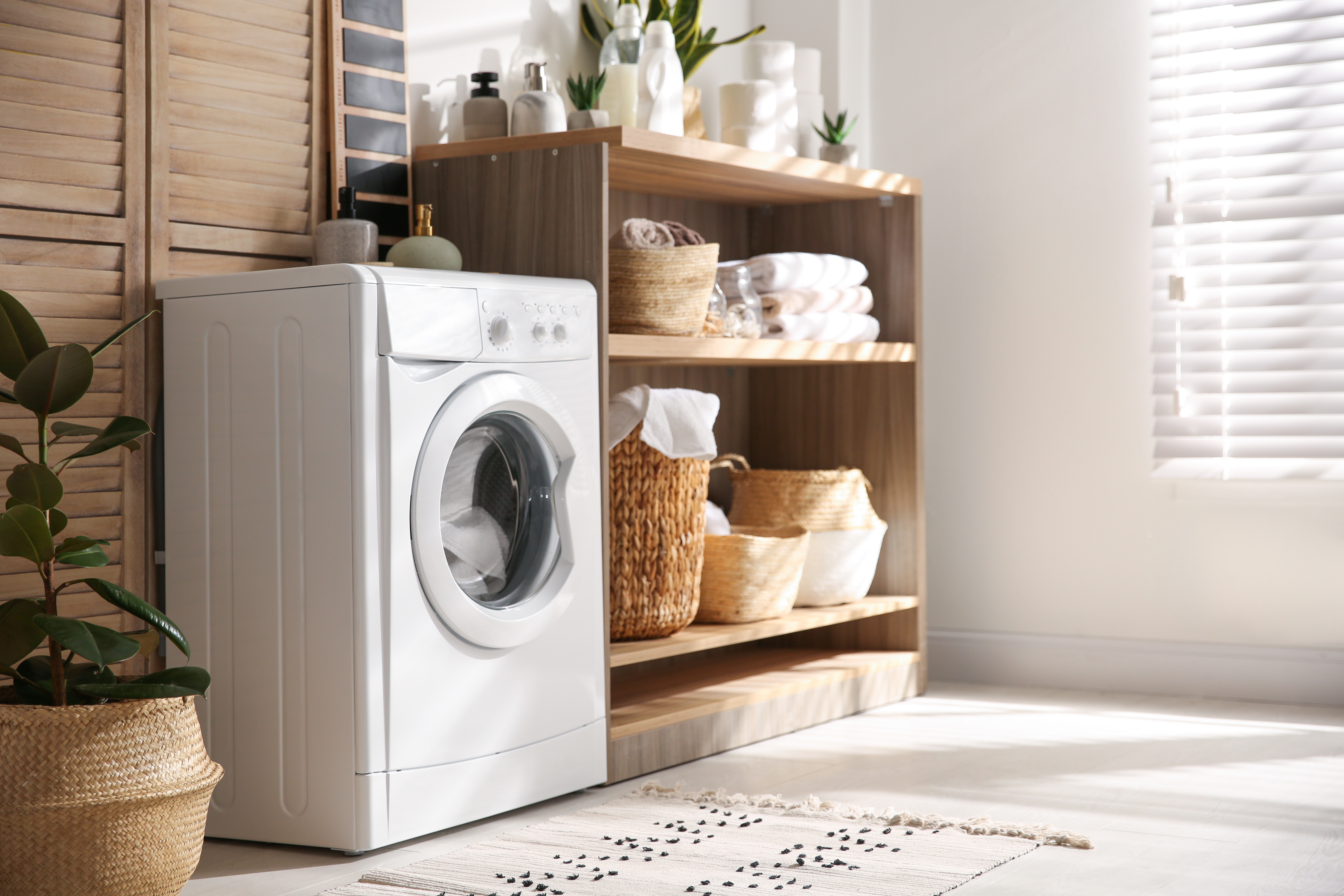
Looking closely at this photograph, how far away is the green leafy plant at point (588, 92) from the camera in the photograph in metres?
2.93

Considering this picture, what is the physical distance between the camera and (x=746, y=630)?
304 cm

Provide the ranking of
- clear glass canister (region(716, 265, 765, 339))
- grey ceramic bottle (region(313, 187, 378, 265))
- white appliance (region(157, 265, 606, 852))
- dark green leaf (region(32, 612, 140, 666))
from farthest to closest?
1. clear glass canister (region(716, 265, 765, 339))
2. grey ceramic bottle (region(313, 187, 378, 265))
3. white appliance (region(157, 265, 606, 852))
4. dark green leaf (region(32, 612, 140, 666))

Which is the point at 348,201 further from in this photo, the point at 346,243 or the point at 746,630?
the point at 746,630

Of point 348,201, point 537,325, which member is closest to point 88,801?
point 537,325

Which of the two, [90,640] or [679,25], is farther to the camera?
[679,25]

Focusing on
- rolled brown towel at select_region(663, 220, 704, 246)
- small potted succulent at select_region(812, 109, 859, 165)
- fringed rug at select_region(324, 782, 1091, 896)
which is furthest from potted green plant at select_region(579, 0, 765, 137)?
fringed rug at select_region(324, 782, 1091, 896)

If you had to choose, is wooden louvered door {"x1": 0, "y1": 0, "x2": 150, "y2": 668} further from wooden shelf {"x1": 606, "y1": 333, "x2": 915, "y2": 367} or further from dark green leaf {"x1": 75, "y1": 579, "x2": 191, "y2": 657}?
wooden shelf {"x1": 606, "y1": 333, "x2": 915, "y2": 367}

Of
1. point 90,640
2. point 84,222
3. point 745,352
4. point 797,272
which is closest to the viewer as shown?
point 90,640

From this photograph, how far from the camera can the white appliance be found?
2.14 m

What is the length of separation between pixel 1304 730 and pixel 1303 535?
0.50 meters

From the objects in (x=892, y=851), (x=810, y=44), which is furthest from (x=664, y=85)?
(x=892, y=851)

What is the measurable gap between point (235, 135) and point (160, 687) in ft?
3.35

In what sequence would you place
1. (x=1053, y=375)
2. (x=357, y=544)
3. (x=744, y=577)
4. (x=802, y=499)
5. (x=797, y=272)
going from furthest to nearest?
1. (x=1053, y=375)
2. (x=802, y=499)
3. (x=797, y=272)
4. (x=744, y=577)
5. (x=357, y=544)

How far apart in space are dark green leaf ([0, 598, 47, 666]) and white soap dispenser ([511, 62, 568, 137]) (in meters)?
1.33
